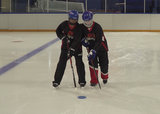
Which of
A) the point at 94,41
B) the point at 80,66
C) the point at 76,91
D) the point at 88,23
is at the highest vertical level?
the point at 88,23

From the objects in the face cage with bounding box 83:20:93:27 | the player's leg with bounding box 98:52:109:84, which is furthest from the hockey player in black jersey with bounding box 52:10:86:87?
the player's leg with bounding box 98:52:109:84

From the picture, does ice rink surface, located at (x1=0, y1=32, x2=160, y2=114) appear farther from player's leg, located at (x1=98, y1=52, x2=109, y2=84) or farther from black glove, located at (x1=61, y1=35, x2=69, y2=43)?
black glove, located at (x1=61, y1=35, x2=69, y2=43)

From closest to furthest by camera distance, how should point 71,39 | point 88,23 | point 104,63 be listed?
point 88,23, point 71,39, point 104,63

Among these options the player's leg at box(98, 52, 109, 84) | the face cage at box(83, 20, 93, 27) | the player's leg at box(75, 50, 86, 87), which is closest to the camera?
the face cage at box(83, 20, 93, 27)

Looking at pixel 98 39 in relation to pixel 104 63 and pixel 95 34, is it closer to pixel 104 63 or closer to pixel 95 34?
pixel 95 34

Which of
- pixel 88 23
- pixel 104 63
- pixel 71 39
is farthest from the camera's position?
pixel 104 63

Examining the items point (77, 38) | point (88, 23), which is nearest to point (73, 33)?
point (77, 38)

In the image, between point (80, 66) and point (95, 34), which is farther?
point (80, 66)

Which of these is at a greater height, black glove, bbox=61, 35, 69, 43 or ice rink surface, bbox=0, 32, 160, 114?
black glove, bbox=61, 35, 69, 43

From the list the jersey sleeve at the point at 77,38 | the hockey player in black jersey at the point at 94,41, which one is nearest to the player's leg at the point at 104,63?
the hockey player in black jersey at the point at 94,41

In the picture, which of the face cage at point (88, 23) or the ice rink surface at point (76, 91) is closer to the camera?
the ice rink surface at point (76, 91)

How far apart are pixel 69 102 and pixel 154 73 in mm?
1832

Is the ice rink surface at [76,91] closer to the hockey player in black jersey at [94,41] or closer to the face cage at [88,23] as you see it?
the hockey player in black jersey at [94,41]

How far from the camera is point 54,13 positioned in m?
12.2
